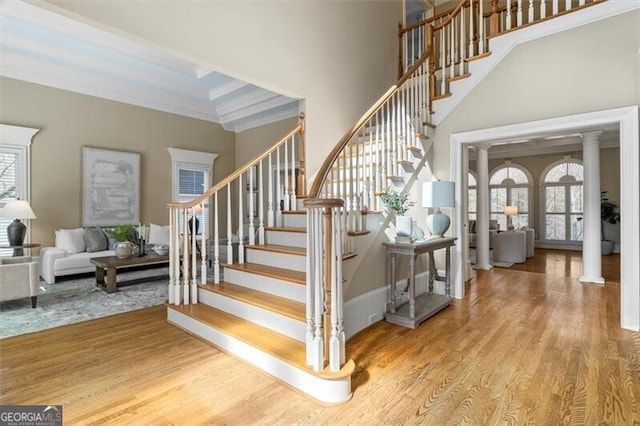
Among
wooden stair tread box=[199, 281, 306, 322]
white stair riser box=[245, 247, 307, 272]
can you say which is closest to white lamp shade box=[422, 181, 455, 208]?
white stair riser box=[245, 247, 307, 272]

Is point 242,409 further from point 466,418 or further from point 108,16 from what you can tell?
point 108,16

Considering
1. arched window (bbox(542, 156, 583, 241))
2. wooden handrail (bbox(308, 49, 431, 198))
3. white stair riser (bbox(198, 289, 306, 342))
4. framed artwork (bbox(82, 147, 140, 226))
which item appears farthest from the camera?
arched window (bbox(542, 156, 583, 241))

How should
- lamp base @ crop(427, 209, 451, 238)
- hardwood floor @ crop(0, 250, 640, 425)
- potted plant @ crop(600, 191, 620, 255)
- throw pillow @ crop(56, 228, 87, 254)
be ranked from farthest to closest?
1. potted plant @ crop(600, 191, 620, 255)
2. throw pillow @ crop(56, 228, 87, 254)
3. lamp base @ crop(427, 209, 451, 238)
4. hardwood floor @ crop(0, 250, 640, 425)

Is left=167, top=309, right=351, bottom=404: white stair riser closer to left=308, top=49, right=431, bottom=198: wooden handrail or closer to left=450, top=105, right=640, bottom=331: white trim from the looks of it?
left=308, top=49, right=431, bottom=198: wooden handrail

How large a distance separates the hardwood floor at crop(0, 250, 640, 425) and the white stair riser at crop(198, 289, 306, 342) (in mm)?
380

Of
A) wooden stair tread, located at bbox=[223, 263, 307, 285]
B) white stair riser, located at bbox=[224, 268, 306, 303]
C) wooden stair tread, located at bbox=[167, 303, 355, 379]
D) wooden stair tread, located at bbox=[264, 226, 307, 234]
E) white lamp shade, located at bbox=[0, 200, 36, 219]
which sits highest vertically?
white lamp shade, located at bbox=[0, 200, 36, 219]

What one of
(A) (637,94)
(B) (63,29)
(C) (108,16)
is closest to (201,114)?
(B) (63,29)

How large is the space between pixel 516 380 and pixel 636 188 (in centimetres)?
231

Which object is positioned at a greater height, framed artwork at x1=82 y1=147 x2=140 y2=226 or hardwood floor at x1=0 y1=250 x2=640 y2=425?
framed artwork at x1=82 y1=147 x2=140 y2=226

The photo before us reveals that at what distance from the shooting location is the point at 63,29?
4336 mm

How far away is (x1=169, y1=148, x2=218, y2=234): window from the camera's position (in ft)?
23.1

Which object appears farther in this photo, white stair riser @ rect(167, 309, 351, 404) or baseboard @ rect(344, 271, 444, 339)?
baseboard @ rect(344, 271, 444, 339)

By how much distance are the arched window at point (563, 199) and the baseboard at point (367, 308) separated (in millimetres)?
7798

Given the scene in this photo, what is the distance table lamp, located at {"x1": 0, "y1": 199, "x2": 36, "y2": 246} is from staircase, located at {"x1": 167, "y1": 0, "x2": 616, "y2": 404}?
3002mm
